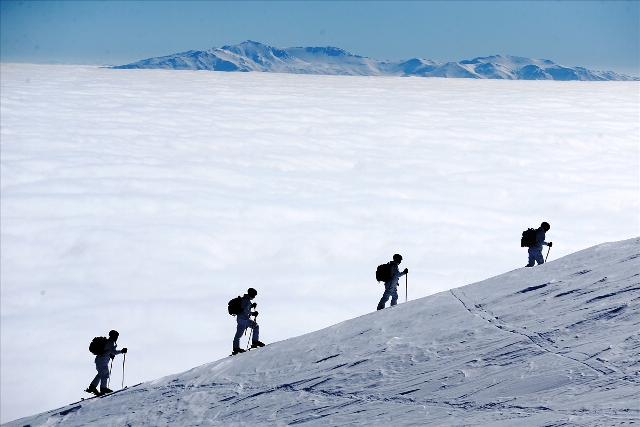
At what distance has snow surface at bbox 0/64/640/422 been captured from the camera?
2412 centimetres

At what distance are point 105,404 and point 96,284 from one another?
20.8m

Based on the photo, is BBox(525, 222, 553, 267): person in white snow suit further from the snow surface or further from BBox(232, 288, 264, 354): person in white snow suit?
the snow surface

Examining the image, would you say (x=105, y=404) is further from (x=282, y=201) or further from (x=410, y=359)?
(x=282, y=201)

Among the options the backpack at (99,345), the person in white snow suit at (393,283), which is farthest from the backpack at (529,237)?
the backpack at (99,345)

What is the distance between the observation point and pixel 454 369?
22.3 ft

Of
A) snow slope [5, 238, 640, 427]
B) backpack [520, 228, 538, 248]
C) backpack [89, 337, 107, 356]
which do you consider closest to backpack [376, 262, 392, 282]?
snow slope [5, 238, 640, 427]

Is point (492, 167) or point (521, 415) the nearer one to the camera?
point (521, 415)

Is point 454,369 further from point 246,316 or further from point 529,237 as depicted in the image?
point 529,237

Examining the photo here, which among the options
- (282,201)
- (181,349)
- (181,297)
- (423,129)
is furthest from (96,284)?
(423,129)

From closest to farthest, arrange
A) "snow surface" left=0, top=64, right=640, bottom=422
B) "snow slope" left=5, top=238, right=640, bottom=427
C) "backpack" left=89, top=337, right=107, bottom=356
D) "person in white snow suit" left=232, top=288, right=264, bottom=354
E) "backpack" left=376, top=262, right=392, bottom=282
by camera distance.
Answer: "snow slope" left=5, top=238, right=640, bottom=427
"backpack" left=89, top=337, right=107, bottom=356
"person in white snow suit" left=232, top=288, right=264, bottom=354
"backpack" left=376, top=262, right=392, bottom=282
"snow surface" left=0, top=64, right=640, bottom=422

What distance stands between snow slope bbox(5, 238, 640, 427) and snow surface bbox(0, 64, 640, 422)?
40.6 feet

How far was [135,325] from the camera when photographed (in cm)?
2431

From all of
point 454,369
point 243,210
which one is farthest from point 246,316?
point 243,210

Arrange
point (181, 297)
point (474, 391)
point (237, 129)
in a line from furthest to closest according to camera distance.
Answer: point (237, 129)
point (181, 297)
point (474, 391)
